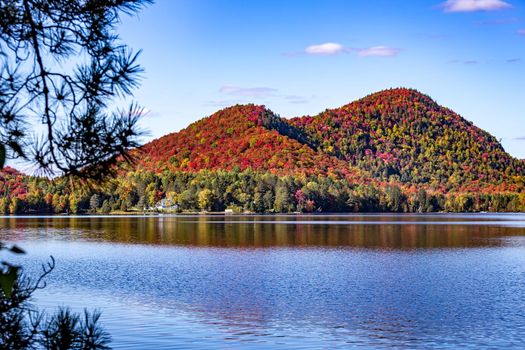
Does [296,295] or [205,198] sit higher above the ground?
[205,198]

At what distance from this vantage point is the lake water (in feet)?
59.1

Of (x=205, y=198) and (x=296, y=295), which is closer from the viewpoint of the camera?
(x=296, y=295)

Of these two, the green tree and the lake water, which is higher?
the green tree

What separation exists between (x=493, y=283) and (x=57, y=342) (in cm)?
2591

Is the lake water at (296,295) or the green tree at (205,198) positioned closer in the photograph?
the lake water at (296,295)

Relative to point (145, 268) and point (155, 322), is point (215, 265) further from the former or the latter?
point (155, 322)

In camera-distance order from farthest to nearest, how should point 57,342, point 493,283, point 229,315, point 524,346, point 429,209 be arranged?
point 429,209, point 493,283, point 229,315, point 524,346, point 57,342

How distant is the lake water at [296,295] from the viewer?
18000 mm

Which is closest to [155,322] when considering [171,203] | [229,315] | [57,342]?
[229,315]

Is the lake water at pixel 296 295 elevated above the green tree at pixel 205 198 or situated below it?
below

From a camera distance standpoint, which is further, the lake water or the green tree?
the green tree

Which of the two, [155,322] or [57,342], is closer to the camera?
[57,342]

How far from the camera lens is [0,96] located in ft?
20.2

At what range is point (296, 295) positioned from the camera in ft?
82.4
